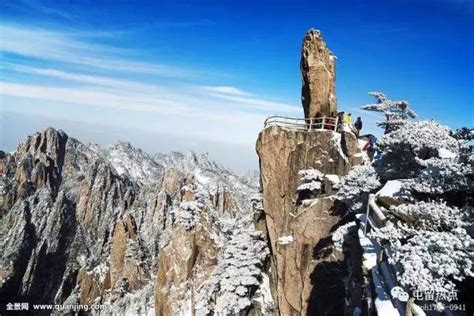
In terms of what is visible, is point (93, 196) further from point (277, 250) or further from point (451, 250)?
point (451, 250)

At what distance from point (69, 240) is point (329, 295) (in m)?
105

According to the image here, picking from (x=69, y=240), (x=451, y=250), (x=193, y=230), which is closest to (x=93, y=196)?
(x=69, y=240)

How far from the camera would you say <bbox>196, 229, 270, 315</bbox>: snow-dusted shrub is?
107 ft

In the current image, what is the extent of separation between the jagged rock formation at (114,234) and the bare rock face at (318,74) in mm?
12633

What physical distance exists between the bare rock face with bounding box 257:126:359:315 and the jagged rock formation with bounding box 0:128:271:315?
5.06 metres

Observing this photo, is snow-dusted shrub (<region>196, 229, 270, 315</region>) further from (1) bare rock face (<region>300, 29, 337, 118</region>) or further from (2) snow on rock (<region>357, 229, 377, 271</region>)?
(2) snow on rock (<region>357, 229, 377, 271</region>)

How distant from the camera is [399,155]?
2166cm

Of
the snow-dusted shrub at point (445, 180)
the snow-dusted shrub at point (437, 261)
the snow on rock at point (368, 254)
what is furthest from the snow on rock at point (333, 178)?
the snow-dusted shrub at point (437, 261)

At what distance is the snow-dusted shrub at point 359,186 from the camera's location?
22.0m

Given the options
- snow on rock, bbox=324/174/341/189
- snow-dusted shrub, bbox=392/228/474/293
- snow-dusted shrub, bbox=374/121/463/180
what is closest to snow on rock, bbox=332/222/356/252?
snow-dusted shrub, bbox=374/121/463/180

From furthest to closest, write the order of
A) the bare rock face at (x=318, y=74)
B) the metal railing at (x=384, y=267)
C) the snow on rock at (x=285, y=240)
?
the bare rock face at (x=318, y=74) < the snow on rock at (x=285, y=240) < the metal railing at (x=384, y=267)

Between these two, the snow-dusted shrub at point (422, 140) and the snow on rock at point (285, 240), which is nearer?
the snow-dusted shrub at point (422, 140)

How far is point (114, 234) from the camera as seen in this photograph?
79062mm

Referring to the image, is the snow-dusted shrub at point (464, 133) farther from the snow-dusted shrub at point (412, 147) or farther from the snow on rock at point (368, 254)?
the snow on rock at point (368, 254)
